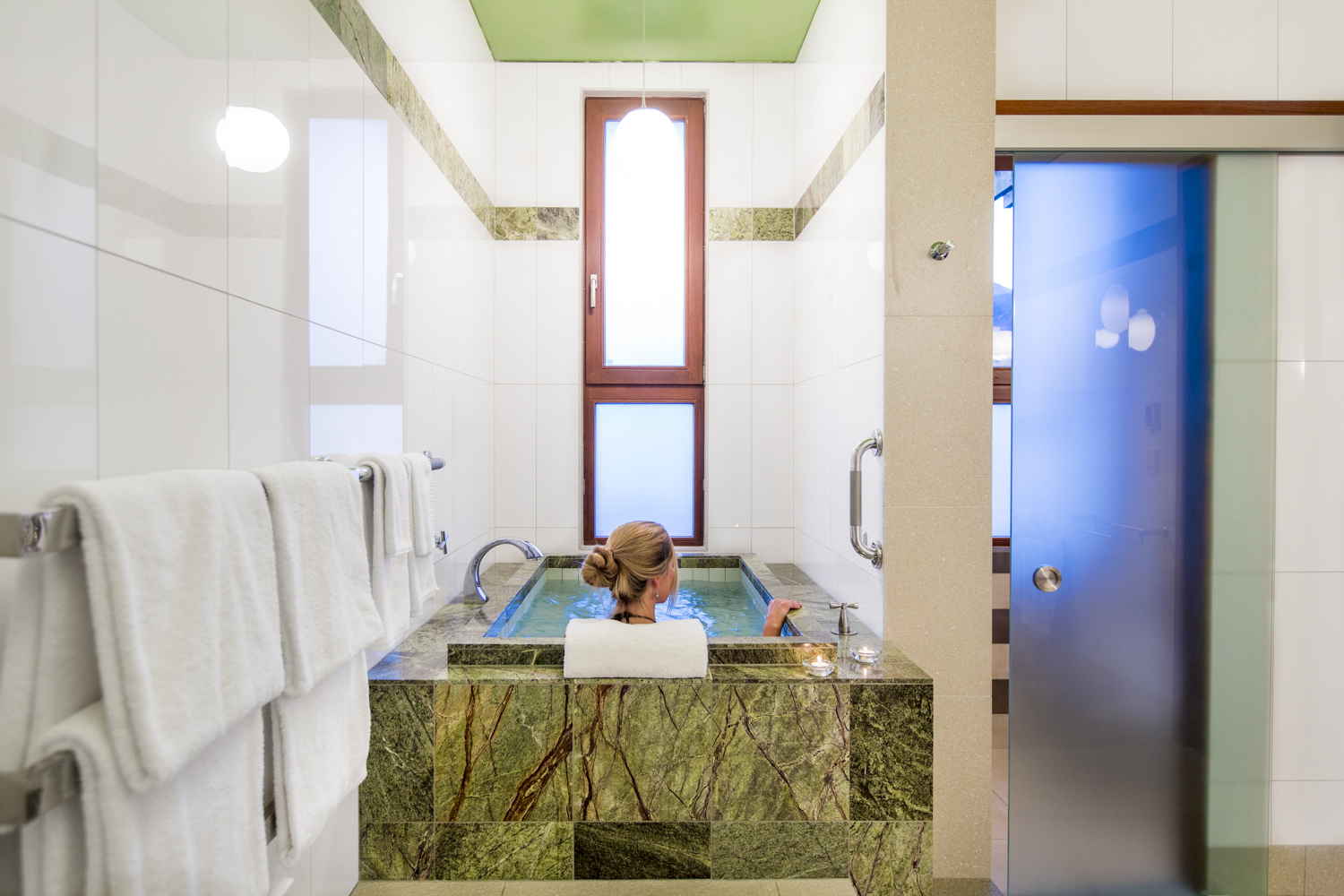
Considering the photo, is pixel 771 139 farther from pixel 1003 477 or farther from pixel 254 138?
pixel 254 138

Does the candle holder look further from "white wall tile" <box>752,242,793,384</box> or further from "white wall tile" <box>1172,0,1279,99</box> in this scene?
"white wall tile" <box>1172,0,1279,99</box>

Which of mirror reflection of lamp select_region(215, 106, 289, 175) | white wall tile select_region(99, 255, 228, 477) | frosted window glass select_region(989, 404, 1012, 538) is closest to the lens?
white wall tile select_region(99, 255, 228, 477)

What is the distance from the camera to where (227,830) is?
0.72 metres

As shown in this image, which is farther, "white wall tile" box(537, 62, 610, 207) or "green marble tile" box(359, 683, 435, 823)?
"white wall tile" box(537, 62, 610, 207)

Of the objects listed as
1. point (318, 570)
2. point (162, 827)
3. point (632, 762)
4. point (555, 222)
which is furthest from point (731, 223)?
point (162, 827)

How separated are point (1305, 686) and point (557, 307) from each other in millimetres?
2897

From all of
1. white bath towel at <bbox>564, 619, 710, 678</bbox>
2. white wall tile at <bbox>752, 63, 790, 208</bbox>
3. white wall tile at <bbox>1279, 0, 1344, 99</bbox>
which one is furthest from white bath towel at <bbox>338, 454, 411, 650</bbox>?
Answer: white wall tile at <bbox>1279, 0, 1344, 99</bbox>

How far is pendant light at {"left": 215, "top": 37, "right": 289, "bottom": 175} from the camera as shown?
1.02 meters

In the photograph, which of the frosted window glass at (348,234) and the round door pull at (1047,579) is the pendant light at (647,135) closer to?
the frosted window glass at (348,234)

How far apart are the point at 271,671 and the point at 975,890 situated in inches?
70.8

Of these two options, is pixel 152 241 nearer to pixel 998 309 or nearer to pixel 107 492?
pixel 107 492

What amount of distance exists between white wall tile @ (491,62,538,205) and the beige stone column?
1.73 m

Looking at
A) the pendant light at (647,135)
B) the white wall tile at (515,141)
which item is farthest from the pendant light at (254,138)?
the white wall tile at (515,141)

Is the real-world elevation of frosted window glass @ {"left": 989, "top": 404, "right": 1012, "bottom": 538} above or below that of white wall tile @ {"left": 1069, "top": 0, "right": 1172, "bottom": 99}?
below
